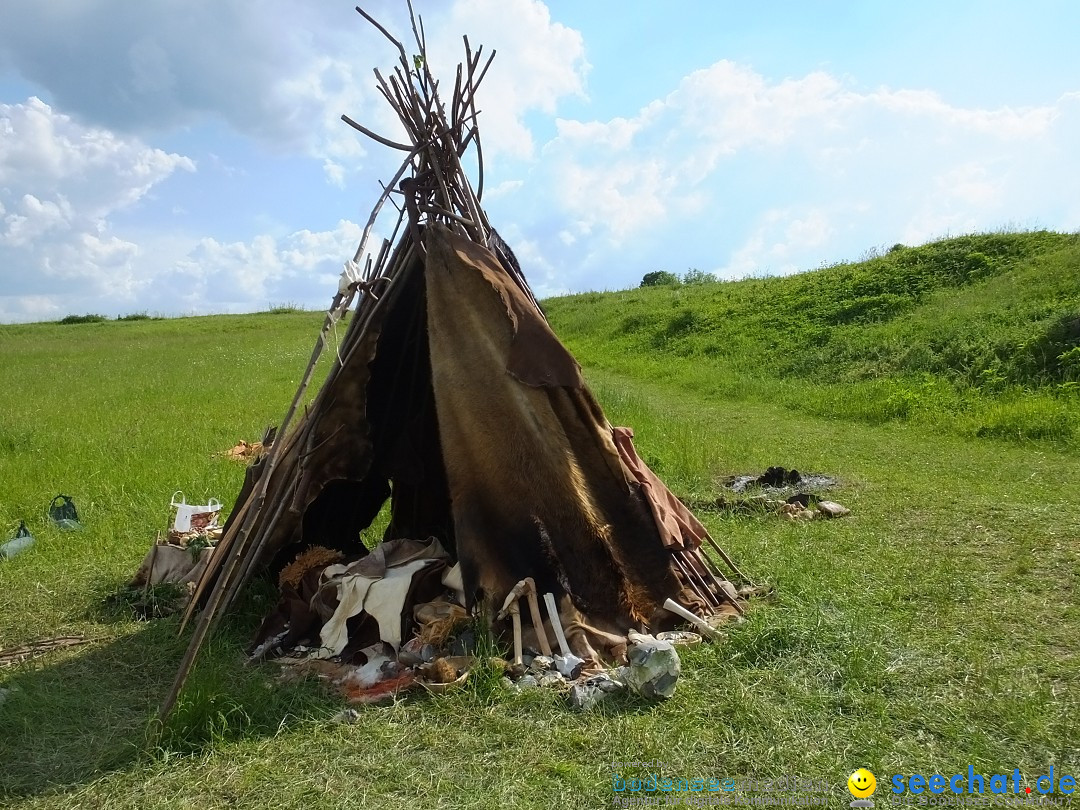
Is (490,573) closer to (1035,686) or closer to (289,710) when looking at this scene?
(289,710)

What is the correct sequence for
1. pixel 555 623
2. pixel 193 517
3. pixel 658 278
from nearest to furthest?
pixel 555 623, pixel 193 517, pixel 658 278

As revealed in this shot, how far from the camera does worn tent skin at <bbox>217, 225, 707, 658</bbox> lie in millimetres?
4391

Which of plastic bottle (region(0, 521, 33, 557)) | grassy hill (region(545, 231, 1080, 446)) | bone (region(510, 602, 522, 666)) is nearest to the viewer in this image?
bone (region(510, 602, 522, 666))

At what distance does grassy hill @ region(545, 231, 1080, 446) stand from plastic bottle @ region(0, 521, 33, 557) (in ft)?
33.0

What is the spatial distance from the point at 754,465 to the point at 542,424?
Answer: 5.40 m

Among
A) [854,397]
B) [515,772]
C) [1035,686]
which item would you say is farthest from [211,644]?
[854,397]

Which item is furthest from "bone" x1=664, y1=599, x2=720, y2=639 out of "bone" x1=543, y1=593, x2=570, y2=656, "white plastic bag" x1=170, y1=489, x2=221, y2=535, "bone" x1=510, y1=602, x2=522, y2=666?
"white plastic bag" x1=170, y1=489, x2=221, y2=535

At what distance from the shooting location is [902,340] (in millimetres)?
14555

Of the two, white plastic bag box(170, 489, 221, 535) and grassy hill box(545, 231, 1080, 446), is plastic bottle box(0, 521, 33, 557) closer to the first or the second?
white plastic bag box(170, 489, 221, 535)

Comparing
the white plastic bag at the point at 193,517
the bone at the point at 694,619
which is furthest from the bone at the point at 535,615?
the white plastic bag at the point at 193,517

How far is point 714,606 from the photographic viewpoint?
479 cm

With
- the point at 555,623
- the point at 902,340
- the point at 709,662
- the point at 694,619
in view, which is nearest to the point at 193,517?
the point at 555,623

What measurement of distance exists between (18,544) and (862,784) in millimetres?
6242

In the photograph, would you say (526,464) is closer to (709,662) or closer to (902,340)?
(709,662)
